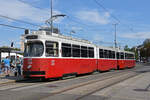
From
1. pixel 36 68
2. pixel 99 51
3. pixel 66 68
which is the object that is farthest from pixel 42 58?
pixel 99 51

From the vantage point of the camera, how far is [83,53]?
1952 cm

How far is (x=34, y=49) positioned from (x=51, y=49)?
43.1 inches

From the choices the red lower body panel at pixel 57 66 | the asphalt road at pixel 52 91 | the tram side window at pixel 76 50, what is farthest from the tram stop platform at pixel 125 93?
the tram side window at pixel 76 50

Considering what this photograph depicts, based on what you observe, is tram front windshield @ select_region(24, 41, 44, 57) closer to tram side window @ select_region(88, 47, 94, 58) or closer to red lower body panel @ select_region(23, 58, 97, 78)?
red lower body panel @ select_region(23, 58, 97, 78)

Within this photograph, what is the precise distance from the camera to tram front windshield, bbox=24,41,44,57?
1457cm

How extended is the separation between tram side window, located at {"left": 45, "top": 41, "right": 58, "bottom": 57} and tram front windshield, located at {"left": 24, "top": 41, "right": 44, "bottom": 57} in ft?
1.25

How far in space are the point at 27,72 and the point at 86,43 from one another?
7428 mm

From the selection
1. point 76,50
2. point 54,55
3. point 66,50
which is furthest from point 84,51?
point 54,55

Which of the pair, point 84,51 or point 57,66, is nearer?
point 57,66

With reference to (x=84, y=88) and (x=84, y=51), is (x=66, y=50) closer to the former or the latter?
(x=84, y=51)

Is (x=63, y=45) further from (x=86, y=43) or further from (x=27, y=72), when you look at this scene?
(x=86, y=43)

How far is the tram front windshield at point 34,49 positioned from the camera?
1457 centimetres

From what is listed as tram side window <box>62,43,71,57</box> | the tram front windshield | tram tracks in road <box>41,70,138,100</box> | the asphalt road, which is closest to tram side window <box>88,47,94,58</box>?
tram side window <box>62,43,71,57</box>

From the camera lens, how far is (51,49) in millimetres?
15039
